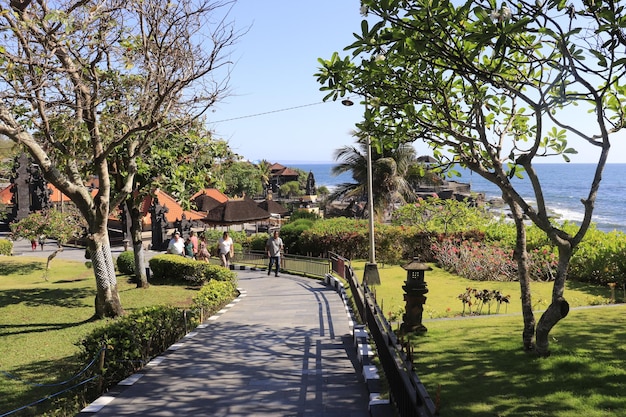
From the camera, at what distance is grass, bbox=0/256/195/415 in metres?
8.32

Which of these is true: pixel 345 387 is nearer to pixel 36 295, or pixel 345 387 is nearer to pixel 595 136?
pixel 595 136

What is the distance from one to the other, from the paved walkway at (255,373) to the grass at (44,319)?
1814mm

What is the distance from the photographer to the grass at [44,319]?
328 inches

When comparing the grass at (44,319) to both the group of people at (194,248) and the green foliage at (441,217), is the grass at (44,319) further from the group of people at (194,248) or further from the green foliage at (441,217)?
the green foliage at (441,217)

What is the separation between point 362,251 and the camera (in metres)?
24.9

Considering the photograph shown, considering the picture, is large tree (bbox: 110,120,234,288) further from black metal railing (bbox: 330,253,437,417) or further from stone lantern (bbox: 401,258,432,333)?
black metal railing (bbox: 330,253,437,417)

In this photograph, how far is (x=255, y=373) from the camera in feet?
25.5

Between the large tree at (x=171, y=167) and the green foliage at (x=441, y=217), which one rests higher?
the large tree at (x=171, y=167)

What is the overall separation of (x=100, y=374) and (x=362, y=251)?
721 inches

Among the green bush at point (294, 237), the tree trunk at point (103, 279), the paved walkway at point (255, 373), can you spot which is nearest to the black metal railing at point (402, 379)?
the paved walkway at point (255, 373)

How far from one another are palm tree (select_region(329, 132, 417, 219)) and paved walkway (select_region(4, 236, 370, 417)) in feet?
59.0

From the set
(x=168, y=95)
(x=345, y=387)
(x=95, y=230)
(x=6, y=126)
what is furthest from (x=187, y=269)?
(x=345, y=387)

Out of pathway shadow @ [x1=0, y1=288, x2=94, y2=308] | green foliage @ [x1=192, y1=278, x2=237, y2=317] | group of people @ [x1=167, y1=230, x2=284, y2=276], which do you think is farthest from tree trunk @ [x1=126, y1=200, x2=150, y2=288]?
green foliage @ [x1=192, y1=278, x2=237, y2=317]

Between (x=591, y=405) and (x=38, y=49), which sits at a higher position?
(x=38, y=49)
